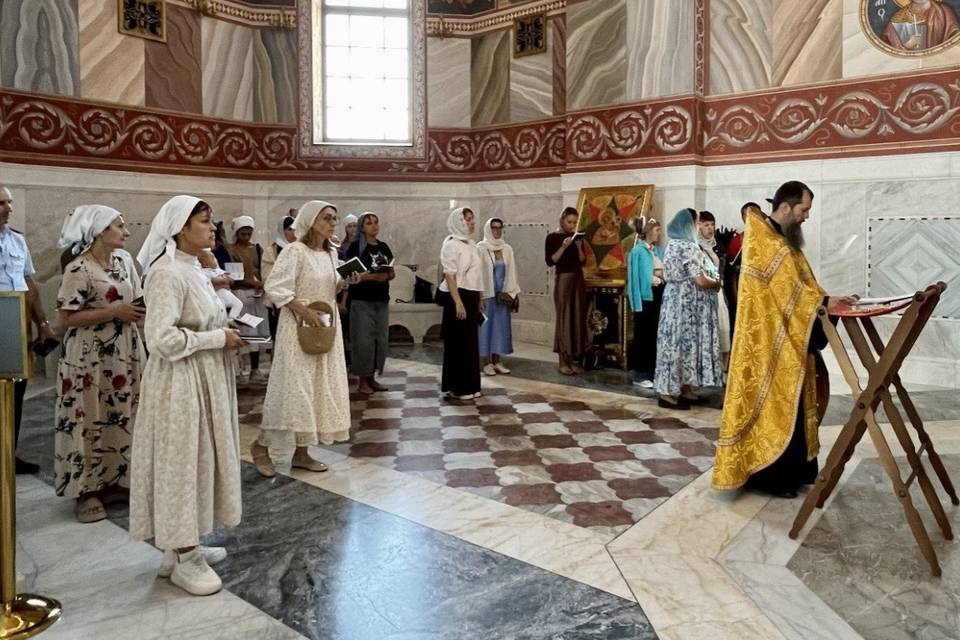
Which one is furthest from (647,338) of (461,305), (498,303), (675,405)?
(461,305)

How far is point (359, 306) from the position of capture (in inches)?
258

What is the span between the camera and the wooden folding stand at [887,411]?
9.55 ft

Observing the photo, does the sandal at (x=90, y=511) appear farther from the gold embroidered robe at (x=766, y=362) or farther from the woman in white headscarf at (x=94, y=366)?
the gold embroidered robe at (x=766, y=362)

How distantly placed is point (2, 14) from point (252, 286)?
13.4ft

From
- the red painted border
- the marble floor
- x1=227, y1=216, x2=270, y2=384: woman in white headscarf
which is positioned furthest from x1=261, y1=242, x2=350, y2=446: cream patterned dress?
the red painted border

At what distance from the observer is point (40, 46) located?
7.63m

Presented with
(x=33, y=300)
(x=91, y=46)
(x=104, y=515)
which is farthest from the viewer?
(x=91, y=46)

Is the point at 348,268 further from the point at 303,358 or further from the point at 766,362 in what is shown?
the point at 766,362

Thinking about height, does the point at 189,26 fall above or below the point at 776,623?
above

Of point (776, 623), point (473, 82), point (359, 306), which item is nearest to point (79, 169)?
point (359, 306)

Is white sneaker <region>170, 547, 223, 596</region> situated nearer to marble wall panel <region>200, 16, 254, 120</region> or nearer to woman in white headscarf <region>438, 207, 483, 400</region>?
woman in white headscarf <region>438, 207, 483, 400</region>

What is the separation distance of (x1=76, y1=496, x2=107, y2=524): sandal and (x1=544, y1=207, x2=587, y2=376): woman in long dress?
482 cm

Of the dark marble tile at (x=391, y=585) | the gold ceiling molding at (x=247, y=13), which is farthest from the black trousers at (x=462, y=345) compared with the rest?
the gold ceiling molding at (x=247, y=13)

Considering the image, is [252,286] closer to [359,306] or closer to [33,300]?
[359,306]
